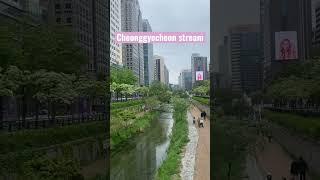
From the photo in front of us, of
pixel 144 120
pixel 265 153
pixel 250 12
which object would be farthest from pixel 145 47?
pixel 265 153

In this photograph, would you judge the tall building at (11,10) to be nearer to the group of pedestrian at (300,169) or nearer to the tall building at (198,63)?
the tall building at (198,63)

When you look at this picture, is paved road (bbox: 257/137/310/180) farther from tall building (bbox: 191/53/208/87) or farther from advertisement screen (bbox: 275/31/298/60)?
tall building (bbox: 191/53/208/87)

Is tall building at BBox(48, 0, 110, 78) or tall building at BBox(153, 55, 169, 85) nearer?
tall building at BBox(48, 0, 110, 78)

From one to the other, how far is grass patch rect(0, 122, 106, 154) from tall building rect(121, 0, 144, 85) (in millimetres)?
1255

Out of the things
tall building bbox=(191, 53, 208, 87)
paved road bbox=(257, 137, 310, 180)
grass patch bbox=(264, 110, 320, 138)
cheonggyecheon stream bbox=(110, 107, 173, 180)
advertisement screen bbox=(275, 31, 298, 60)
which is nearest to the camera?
grass patch bbox=(264, 110, 320, 138)

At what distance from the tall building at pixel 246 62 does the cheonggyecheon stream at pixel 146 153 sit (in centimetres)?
145

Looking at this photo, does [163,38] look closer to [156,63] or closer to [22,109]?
[156,63]

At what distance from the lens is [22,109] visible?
9.55m

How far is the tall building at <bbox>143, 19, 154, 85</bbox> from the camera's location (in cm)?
→ 987

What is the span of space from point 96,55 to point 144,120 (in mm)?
1548

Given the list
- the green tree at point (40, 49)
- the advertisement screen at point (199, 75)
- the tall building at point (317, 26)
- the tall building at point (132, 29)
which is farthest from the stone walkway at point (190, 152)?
the tall building at point (317, 26)

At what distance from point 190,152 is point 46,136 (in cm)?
275

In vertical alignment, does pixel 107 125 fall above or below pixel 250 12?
below

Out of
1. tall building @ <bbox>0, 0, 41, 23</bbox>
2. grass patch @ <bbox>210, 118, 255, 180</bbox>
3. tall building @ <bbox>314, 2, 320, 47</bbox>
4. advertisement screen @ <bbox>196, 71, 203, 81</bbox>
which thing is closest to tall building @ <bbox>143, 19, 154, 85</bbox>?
advertisement screen @ <bbox>196, 71, 203, 81</bbox>
